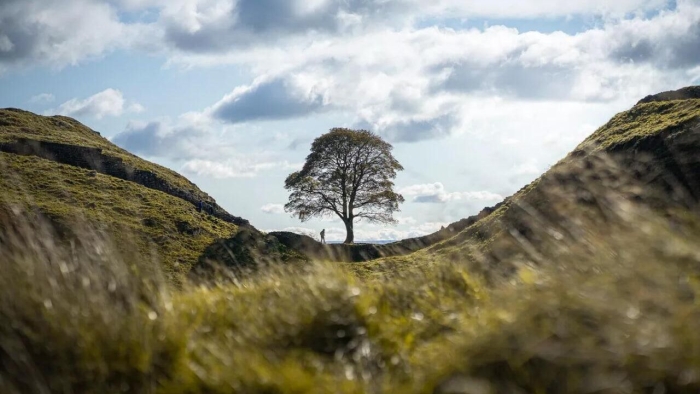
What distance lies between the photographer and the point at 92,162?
2768 inches

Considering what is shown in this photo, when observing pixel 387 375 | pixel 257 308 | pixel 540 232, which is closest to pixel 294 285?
pixel 257 308

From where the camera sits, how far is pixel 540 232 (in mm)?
6895

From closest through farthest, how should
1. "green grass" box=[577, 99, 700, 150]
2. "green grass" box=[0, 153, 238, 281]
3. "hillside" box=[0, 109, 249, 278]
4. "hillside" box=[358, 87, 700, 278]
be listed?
"hillside" box=[358, 87, 700, 278], "green grass" box=[577, 99, 700, 150], "green grass" box=[0, 153, 238, 281], "hillside" box=[0, 109, 249, 278]

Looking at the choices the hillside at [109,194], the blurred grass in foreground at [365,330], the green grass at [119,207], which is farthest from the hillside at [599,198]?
the hillside at [109,194]

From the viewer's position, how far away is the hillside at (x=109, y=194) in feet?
163

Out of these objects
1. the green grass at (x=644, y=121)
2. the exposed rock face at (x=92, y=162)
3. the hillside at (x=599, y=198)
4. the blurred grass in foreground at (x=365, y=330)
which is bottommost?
the blurred grass in foreground at (x=365, y=330)

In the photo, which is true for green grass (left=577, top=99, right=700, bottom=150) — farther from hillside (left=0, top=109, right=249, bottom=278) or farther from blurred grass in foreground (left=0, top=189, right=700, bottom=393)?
blurred grass in foreground (left=0, top=189, right=700, bottom=393)

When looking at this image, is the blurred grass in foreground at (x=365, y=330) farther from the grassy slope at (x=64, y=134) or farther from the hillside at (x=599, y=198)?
the grassy slope at (x=64, y=134)

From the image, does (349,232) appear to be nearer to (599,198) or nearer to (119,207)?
(119,207)

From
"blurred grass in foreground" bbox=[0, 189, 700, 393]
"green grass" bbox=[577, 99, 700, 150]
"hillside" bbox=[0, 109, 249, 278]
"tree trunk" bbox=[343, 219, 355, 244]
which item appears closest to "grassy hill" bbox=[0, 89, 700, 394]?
"blurred grass in foreground" bbox=[0, 189, 700, 393]

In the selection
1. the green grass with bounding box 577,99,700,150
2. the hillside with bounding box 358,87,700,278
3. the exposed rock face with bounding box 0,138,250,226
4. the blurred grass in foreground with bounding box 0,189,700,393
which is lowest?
the blurred grass in foreground with bounding box 0,189,700,393

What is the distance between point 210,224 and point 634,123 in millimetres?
39555

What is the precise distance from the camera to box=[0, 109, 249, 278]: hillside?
163ft

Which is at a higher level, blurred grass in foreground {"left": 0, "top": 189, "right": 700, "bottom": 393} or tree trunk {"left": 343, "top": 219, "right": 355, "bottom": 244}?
tree trunk {"left": 343, "top": 219, "right": 355, "bottom": 244}
